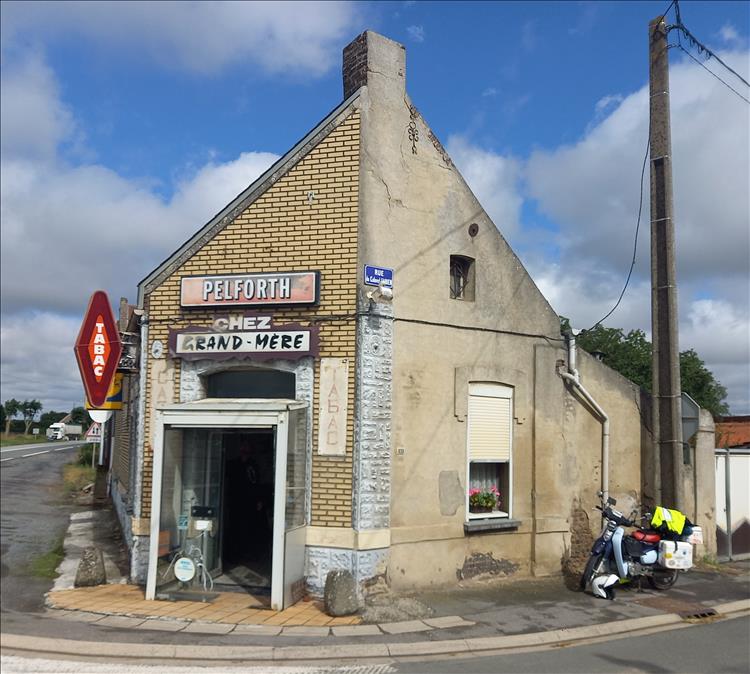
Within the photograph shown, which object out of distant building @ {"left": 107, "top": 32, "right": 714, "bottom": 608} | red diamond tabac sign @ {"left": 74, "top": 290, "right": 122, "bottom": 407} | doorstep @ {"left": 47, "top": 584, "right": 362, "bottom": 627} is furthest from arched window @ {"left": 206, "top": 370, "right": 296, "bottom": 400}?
doorstep @ {"left": 47, "top": 584, "right": 362, "bottom": 627}

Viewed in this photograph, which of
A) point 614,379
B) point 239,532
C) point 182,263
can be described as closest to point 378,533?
point 239,532

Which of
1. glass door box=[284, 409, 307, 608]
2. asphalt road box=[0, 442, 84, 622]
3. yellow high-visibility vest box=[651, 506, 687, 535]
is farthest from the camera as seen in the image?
yellow high-visibility vest box=[651, 506, 687, 535]

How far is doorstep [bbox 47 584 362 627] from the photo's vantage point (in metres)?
9.09

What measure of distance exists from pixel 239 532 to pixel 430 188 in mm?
6172

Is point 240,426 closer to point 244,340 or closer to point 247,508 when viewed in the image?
point 244,340

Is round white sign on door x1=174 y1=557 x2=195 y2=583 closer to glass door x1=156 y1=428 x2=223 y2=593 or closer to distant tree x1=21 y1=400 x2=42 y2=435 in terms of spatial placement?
glass door x1=156 y1=428 x2=223 y2=593

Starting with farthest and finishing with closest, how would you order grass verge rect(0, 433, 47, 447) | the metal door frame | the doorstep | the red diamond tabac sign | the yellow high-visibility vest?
1. the yellow high-visibility vest
2. the red diamond tabac sign
3. the metal door frame
4. the doorstep
5. grass verge rect(0, 433, 47, 447)

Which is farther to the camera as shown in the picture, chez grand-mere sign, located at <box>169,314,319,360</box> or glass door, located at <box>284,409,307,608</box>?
chez grand-mere sign, located at <box>169,314,319,360</box>

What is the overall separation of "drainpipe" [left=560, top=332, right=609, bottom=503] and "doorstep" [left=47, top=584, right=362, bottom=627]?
5703 millimetres

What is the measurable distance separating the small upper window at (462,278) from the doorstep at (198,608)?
5218mm

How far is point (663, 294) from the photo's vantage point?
12.6 m

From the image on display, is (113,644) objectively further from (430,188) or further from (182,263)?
(430,188)

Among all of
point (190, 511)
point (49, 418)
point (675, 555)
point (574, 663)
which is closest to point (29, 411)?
point (49, 418)

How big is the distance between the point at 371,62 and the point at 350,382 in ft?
15.9
